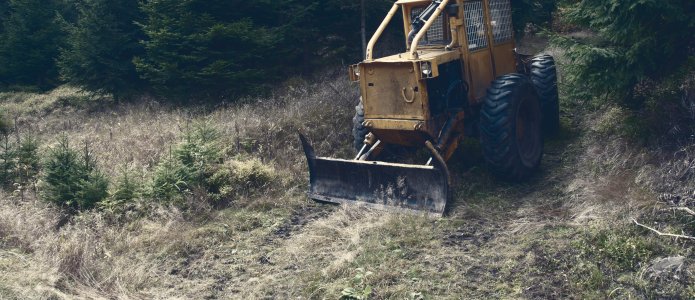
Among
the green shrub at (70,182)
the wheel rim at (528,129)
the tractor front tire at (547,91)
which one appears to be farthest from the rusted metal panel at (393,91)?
the green shrub at (70,182)

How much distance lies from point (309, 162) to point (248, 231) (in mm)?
1475

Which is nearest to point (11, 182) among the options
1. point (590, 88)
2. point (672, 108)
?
point (590, 88)

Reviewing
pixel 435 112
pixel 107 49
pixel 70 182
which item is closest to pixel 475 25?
pixel 435 112

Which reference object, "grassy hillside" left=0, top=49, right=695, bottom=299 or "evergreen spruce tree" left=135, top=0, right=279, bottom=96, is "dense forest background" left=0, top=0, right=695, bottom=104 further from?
"grassy hillside" left=0, top=49, right=695, bottom=299

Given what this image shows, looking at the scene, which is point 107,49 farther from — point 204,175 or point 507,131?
point 507,131

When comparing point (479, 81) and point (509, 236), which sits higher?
point (479, 81)

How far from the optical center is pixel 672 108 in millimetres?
7387

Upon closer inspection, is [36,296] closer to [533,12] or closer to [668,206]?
[668,206]

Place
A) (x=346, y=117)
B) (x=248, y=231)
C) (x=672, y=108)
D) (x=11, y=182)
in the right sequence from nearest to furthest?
(x=672, y=108) → (x=248, y=231) → (x=11, y=182) → (x=346, y=117)

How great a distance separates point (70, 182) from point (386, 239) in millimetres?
4443

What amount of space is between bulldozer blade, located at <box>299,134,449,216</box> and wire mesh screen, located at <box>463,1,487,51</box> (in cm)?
212

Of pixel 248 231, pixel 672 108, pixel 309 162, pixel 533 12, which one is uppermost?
pixel 533 12

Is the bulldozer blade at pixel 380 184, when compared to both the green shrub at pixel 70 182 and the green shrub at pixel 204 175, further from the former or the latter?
the green shrub at pixel 70 182

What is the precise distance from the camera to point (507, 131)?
8062 mm
